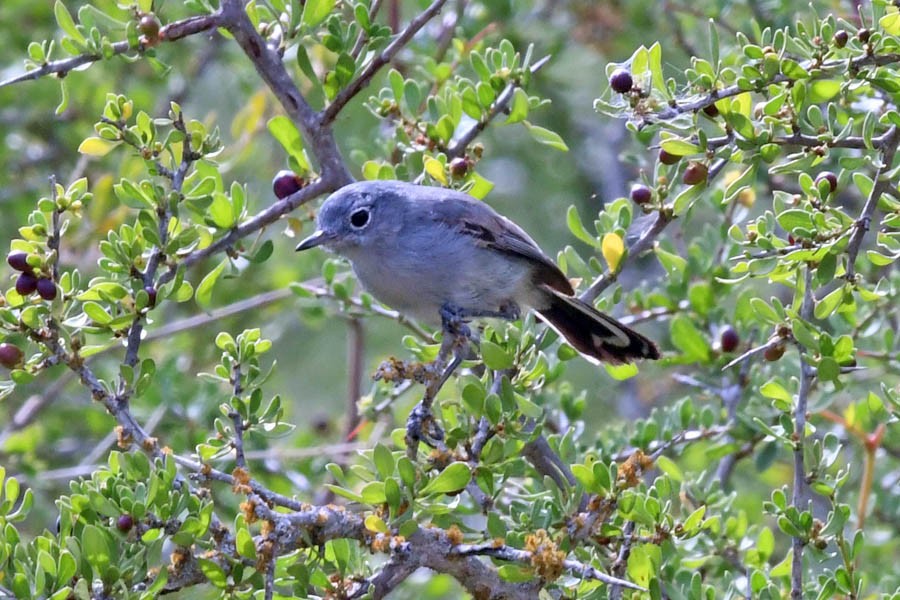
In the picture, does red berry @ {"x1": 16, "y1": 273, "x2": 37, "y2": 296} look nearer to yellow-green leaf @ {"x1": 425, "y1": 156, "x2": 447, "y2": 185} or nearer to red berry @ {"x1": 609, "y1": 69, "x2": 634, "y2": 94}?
yellow-green leaf @ {"x1": 425, "y1": 156, "x2": 447, "y2": 185}

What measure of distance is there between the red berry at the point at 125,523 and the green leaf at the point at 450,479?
26.2 inches

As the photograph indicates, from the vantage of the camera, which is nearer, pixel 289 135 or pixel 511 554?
pixel 511 554

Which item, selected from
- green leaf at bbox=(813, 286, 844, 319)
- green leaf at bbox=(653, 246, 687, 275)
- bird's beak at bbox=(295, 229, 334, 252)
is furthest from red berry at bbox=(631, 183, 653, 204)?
bird's beak at bbox=(295, 229, 334, 252)

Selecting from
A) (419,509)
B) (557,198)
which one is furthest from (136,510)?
(557,198)

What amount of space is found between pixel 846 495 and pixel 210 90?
5.87 m

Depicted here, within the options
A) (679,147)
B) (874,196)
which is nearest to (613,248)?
(679,147)

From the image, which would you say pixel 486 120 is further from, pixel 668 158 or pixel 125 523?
pixel 125 523

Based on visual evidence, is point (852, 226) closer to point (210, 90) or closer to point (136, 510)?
point (136, 510)

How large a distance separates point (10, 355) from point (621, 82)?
1.62 meters

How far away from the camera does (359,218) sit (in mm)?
3902

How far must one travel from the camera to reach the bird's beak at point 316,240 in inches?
152

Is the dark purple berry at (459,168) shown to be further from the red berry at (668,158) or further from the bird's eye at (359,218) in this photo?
the red berry at (668,158)

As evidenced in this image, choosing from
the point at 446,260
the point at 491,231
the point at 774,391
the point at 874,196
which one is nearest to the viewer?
the point at 874,196

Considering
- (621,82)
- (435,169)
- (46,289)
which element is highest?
(46,289)
